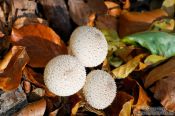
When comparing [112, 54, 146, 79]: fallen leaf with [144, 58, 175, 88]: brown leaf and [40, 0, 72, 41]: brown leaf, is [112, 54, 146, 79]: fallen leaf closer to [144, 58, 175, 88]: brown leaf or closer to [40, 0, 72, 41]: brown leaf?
[144, 58, 175, 88]: brown leaf

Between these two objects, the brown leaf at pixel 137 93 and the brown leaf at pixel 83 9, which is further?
the brown leaf at pixel 83 9

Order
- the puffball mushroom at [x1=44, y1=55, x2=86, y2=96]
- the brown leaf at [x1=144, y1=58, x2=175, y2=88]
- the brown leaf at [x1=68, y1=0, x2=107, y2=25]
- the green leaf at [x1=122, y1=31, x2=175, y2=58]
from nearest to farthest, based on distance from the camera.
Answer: the puffball mushroom at [x1=44, y1=55, x2=86, y2=96] < the brown leaf at [x1=144, y1=58, x2=175, y2=88] < the green leaf at [x1=122, y1=31, x2=175, y2=58] < the brown leaf at [x1=68, y1=0, x2=107, y2=25]

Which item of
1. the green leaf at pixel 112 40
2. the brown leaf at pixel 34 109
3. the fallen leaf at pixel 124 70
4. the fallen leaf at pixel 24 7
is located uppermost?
the fallen leaf at pixel 24 7

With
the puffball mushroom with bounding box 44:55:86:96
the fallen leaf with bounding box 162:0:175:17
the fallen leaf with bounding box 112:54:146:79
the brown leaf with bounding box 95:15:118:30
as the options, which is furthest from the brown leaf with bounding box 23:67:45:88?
the fallen leaf with bounding box 162:0:175:17

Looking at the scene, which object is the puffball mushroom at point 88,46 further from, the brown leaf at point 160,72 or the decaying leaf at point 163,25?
the decaying leaf at point 163,25

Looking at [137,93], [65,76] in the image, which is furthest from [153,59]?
[65,76]

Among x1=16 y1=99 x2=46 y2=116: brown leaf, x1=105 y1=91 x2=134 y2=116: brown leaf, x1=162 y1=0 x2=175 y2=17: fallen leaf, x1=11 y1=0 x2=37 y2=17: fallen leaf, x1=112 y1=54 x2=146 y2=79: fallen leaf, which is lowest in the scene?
x1=105 y1=91 x2=134 y2=116: brown leaf

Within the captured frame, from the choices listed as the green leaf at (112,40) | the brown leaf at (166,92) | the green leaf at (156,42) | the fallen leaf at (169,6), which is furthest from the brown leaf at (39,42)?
the fallen leaf at (169,6)
